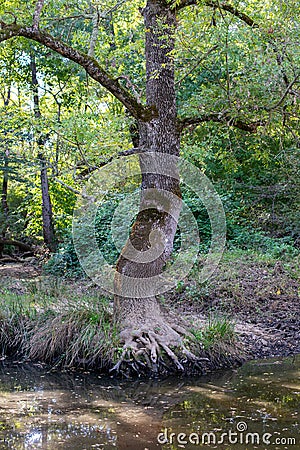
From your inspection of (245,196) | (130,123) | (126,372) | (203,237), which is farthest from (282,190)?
(126,372)

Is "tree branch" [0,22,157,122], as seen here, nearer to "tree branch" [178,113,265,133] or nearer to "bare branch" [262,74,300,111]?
"tree branch" [178,113,265,133]

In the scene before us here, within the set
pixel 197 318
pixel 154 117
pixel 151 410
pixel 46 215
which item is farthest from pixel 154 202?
pixel 46 215

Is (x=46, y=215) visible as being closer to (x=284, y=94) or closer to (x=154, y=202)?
(x=154, y=202)

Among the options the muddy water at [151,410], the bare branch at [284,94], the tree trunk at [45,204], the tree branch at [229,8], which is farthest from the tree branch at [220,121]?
the tree trunk at [45,204]

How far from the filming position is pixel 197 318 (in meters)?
8.82

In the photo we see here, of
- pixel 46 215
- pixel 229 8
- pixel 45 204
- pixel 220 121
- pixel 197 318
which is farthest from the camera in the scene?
pixel 45 204

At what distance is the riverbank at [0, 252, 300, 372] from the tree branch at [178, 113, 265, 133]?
9.62 feet

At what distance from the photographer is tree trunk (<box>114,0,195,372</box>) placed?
755cm

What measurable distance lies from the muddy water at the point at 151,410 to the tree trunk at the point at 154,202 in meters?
1.16

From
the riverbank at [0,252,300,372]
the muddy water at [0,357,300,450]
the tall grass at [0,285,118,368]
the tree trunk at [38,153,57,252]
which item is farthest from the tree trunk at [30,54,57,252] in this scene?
the muddy water at [0,357,300,450]

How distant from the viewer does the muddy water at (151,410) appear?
4.72 metres

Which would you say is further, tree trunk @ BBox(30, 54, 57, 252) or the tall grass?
tree trunk @ BBox(30, 54, 57, 252)

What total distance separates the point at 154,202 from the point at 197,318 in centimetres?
230

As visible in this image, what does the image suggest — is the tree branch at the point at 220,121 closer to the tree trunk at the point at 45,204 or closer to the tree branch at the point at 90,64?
the tree branch at the point at 90,64
